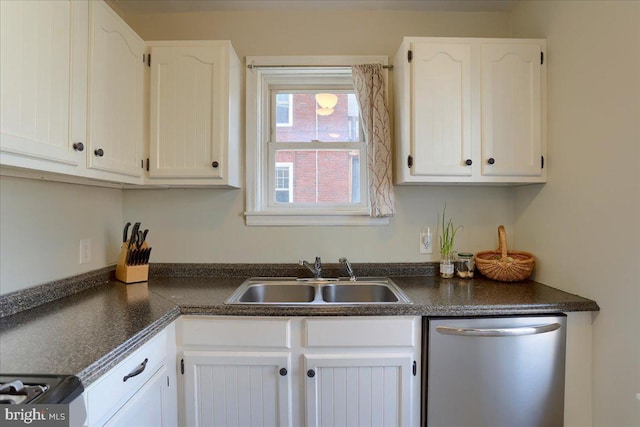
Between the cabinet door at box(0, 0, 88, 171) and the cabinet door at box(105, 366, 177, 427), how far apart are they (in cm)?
83

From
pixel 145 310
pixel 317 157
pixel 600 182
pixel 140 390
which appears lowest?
pixel 140 390

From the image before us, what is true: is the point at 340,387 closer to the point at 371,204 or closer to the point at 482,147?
the point at 371,204

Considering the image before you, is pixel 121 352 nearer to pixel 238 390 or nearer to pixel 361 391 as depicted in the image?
pixel 238 390

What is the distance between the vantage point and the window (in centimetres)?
202

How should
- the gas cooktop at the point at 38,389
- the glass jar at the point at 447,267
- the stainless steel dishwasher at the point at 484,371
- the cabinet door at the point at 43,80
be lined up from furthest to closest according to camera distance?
1. the glass jar at the point at 447,267
2. the stainless steel dishwasher at the point at 484,371
3. the cabinet door at the point at 43,80
4. the gas cooktop at the point at 38,389

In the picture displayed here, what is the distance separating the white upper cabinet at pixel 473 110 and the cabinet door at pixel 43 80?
57.0 inches

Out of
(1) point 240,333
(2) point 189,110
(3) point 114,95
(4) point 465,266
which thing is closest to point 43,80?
(3) point 114,95

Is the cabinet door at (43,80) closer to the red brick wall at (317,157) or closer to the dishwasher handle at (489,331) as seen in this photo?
the red brick wall at (317,157)

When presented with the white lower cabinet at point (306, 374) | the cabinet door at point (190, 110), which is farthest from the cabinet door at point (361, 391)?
the cabinet door at point (190, 110)

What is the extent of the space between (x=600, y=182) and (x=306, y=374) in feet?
4.87

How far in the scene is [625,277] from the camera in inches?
48.7

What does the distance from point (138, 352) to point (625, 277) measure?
1.83 meters

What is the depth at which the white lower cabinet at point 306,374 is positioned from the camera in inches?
52.6

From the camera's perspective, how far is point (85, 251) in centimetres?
164
